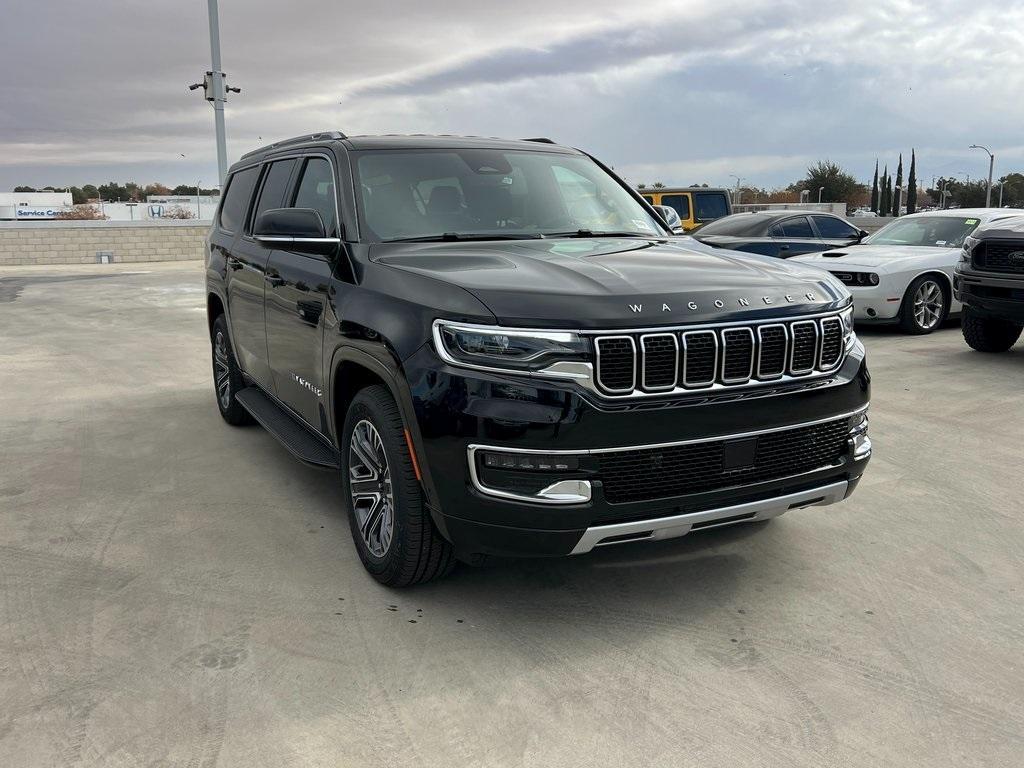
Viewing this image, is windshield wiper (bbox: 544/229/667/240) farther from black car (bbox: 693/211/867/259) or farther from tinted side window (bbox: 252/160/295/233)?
black car (bbox: 693/211/867/259)

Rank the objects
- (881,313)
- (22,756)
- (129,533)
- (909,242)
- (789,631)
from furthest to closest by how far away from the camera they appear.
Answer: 1. (909,242)
2. (881,313)
3. (129,533)
4. (789,631)
5. (22,756)

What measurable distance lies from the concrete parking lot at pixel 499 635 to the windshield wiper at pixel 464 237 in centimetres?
148

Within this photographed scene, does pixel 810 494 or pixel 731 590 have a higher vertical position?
pixel 810 494

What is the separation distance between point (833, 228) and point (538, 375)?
39.7 ft

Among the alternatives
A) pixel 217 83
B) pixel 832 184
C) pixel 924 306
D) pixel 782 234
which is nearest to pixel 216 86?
pixel 217 83

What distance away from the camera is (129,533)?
4.49 m

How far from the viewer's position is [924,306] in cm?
1092

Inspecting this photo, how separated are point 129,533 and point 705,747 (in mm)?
3068

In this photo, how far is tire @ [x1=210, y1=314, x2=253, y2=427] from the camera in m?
6.31

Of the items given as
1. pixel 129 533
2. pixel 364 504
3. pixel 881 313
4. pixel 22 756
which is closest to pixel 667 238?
pixel 364 504

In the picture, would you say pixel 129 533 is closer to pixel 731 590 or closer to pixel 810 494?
pixel 731 590

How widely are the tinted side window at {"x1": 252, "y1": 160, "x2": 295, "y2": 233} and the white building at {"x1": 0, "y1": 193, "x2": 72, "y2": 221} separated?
87489 mm

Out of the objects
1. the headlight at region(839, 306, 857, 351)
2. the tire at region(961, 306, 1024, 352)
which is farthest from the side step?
the tire at region(961, 306, 1024, 352)

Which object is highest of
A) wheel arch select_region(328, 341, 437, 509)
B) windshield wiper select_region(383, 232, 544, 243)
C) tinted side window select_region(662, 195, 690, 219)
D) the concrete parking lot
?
tinted side window select_region(662, 195, 690, 219)
